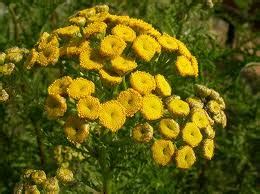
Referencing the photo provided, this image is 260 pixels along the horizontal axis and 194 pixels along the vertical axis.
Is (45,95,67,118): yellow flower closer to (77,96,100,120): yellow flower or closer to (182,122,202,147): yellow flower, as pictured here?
(77,96,100,120): yellow flower

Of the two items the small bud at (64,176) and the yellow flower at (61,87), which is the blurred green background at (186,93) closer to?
the small bud at (64,176)

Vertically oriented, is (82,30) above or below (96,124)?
above

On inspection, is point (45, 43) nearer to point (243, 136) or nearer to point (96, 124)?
point (96, 124)

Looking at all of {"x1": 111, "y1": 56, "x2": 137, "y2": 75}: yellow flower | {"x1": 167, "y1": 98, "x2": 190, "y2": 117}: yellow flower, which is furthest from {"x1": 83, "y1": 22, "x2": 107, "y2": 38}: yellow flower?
{"x1": 167, "y1": 98, "x2": 190, "y2": 117}: yellow flower

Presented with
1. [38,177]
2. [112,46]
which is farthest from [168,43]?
[38,177]

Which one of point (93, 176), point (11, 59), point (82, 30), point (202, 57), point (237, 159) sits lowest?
point (237, 159)

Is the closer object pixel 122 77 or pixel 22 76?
pixel 122 77

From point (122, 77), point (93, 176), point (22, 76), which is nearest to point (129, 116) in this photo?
point (122, 77)

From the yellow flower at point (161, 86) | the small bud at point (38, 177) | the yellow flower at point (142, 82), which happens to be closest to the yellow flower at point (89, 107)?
the yellow flower at point (142, 82)
